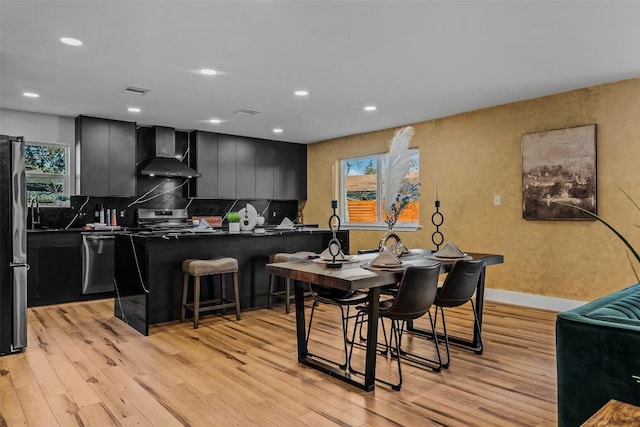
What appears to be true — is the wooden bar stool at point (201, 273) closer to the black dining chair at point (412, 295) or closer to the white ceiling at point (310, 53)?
the white ceiling at point (310, 53)

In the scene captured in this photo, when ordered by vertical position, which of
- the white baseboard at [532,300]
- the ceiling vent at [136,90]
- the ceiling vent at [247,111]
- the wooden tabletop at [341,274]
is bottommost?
the white baseboard at [532,300]

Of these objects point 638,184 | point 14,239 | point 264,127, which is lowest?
point 14,239

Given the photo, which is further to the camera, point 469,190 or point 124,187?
point 124,187

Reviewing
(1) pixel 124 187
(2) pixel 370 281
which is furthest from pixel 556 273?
(1) pixel 124 187

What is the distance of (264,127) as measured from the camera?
21.4ft

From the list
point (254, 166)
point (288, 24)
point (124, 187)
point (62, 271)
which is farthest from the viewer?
point (254, 166)

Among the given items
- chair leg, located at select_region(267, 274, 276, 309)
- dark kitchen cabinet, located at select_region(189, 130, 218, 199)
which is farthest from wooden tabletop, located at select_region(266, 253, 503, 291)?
dark kitchen cabinet, located at select_region(189, 130, 218, 199)

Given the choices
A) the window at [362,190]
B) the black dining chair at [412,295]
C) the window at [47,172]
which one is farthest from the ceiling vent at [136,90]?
the window at [362,190]

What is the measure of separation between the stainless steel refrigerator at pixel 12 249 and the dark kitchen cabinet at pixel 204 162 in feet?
11.1

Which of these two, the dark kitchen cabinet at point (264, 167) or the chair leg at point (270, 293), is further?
the dark kitchen cabinet at point (264, 167)

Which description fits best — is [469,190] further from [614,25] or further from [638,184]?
[614,25]

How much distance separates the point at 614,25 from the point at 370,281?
96.8 inches

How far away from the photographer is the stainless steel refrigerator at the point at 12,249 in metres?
3.34

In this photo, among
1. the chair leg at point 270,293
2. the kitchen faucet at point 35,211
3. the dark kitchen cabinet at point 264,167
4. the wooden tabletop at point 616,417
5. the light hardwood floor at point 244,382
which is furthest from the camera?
the dark kitchen cabinet at point 264,167
